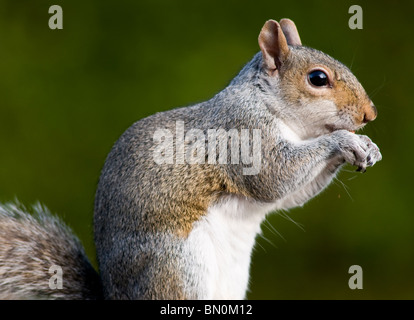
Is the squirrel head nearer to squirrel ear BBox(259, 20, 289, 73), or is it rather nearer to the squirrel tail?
squirrel ear BBox(259, 20, 289, 73)

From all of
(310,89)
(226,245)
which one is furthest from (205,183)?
(310,89)

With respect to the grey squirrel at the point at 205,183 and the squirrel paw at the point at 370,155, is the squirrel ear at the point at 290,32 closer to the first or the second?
the grey squirrel at the point at 205,183

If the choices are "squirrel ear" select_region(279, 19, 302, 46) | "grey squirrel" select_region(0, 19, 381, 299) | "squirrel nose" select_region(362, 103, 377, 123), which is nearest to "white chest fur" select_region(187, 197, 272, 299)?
"grey squirrel" select_region(0, 19, 381, 299)

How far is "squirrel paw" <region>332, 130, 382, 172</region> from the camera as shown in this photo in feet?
6.40

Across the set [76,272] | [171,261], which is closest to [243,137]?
[171,261]

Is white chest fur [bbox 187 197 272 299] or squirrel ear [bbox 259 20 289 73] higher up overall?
squirrel ear [bbox 259 20 289 73]

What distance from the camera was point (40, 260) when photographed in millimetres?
2049

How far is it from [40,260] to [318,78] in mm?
1024

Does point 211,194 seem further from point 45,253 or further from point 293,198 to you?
point 45,253

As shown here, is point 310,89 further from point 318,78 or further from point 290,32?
point 290,32

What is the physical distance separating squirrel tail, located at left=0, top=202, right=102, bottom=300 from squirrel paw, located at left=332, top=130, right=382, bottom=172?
892 millimetres

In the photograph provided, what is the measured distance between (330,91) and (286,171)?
28 cm

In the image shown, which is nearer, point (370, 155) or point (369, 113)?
point (370, 155)
